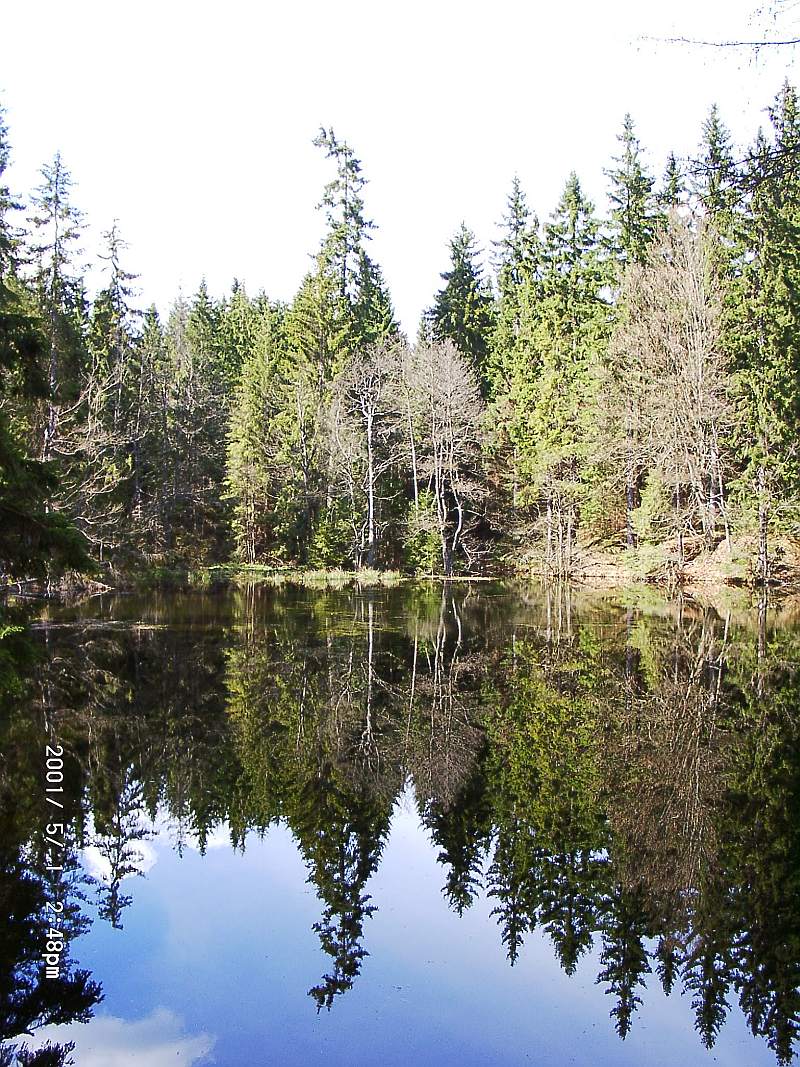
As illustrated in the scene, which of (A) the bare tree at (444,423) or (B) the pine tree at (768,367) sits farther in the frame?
(A) the bare tree at (444,423)

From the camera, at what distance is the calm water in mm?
5418

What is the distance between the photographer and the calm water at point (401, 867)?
5418mm

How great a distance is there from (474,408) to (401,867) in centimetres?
3058

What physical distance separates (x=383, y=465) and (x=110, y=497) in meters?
11.3

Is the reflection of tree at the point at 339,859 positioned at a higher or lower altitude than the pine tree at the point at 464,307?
lower

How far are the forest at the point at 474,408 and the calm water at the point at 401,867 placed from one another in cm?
1615

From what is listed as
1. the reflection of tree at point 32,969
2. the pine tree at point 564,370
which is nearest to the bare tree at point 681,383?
the pine tree at point 564,370

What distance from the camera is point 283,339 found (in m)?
47.5

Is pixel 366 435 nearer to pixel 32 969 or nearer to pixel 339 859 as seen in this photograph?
pixel 339 859

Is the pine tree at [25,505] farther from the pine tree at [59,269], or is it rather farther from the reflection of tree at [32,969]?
the pine tree at [59,269]

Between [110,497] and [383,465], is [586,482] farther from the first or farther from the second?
[110,497]

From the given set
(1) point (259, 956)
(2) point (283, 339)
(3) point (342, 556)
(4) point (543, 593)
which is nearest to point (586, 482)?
(4) point (543, 593)

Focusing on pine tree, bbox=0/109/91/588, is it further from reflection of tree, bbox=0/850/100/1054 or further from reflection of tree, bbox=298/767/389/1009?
reflection of tree, bbox=298/767/389/1009

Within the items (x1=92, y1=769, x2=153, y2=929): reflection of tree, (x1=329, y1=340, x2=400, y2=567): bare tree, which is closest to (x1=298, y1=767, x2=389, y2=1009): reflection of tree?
(x1=92, y1=769, x2=153, y2=929): reflection of tree
